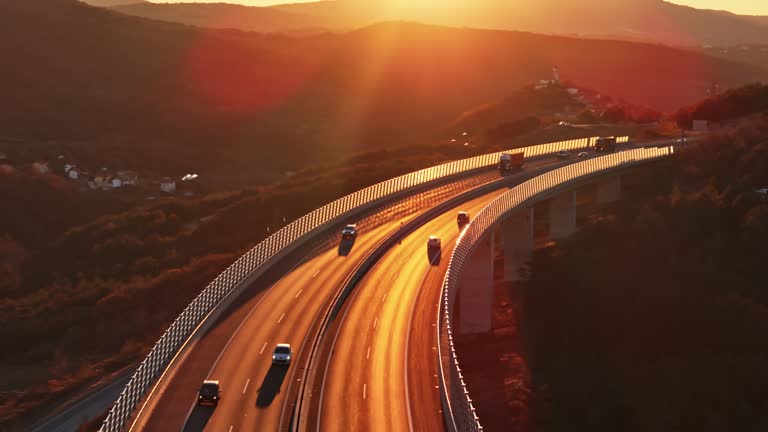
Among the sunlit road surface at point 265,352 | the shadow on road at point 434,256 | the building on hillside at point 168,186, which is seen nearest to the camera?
the sunlit road surface at point 265,352

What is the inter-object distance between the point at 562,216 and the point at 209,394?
156 ft

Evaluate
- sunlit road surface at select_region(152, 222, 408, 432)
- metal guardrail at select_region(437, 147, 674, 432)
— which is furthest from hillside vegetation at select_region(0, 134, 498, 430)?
metal guardrail at select_region(437, 147, 674, 432)

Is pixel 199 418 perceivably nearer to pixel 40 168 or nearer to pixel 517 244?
pixel 517 244

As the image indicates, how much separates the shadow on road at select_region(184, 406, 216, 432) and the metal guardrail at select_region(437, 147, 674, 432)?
7.22 meters

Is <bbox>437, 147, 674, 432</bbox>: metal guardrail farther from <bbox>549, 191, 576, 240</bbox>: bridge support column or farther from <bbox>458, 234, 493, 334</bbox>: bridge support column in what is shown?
<bbox>458, 234, 493, 334</bbox>: bridge support column

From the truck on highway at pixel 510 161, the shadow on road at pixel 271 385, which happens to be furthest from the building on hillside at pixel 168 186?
the shadow on road at pixel 271 385

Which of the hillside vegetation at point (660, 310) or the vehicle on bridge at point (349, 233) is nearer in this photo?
the hillside vegetation at point (660, 310)

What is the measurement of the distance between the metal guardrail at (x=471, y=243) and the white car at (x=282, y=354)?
17.7 feet

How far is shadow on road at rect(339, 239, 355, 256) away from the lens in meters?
53.8

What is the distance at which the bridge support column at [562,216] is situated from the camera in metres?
74.1

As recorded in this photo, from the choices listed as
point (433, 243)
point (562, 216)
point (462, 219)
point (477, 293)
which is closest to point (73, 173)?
point (562, 216)

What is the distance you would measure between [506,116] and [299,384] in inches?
4362

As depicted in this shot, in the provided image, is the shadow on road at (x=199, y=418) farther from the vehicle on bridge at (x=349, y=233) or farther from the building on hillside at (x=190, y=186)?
the building on hillside at (x=190, y=186)

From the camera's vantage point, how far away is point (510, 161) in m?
82.0
